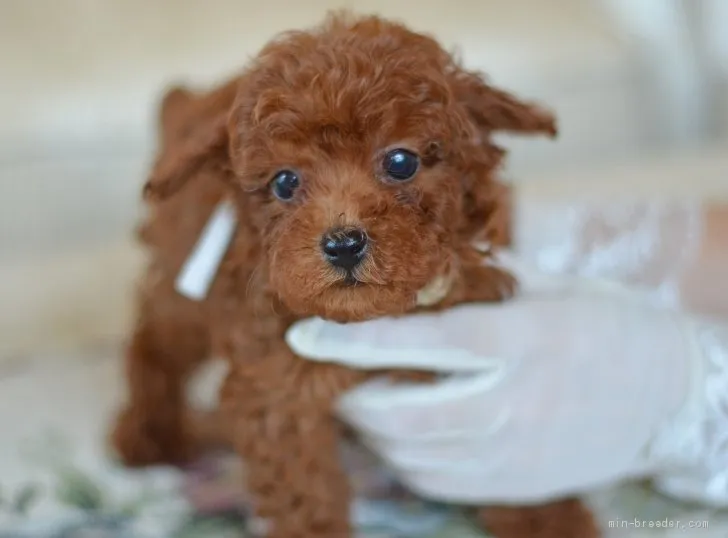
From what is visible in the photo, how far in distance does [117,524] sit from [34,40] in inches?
53.8

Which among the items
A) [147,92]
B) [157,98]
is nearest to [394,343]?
[157,98]

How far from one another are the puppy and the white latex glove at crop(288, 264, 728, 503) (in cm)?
4

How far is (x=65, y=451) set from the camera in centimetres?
143

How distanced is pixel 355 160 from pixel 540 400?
1.26 ft

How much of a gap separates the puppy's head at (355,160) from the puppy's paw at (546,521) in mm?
345

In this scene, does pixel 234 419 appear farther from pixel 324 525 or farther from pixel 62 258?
pixel 62 258

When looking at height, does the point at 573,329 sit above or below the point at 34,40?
below

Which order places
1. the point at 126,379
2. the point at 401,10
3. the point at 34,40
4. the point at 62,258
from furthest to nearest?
the point at 401,10
the point at 34,40
the point at 62,258
the point at 126,379

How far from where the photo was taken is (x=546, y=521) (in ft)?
3.97

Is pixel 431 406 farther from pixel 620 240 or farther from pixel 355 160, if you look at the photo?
pixel 620 240

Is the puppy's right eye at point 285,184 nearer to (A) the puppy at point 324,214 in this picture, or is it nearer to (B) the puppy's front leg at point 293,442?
(A) the puppy at point 324,214

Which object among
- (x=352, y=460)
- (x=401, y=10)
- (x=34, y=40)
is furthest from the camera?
(x=401, y=10)

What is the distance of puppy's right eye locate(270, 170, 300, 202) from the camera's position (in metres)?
1.02

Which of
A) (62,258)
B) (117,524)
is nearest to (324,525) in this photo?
(117,524)
